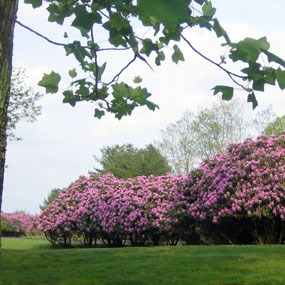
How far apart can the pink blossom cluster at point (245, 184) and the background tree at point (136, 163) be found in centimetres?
2486

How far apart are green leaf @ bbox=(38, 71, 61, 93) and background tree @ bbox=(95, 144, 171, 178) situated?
37.8m

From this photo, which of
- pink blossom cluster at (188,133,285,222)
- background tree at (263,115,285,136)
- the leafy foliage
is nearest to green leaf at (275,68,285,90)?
the leafy foliage

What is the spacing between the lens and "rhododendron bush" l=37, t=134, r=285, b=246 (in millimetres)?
15086

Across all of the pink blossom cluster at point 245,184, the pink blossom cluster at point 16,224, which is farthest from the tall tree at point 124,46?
the pink blossom cluster at point 16,224

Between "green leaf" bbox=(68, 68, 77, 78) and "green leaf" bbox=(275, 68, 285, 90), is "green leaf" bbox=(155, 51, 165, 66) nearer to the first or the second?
"green leaf" bbox=(68, 68, 77, 78)

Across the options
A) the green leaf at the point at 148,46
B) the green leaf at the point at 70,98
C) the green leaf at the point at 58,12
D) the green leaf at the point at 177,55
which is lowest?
the green leaf at the point at 70,98

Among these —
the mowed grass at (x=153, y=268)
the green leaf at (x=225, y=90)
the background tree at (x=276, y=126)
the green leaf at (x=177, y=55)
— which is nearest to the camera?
the green leaf at (x=225, y=90)

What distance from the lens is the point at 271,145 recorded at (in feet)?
53.8

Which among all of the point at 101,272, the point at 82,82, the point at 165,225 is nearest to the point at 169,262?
the point at 101,272

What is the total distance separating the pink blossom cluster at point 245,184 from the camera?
14.7 metres

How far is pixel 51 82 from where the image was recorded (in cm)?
386

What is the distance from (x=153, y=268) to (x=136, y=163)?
3473 cm

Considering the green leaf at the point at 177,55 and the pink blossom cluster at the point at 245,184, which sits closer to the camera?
the green leaf at the point at 177,55

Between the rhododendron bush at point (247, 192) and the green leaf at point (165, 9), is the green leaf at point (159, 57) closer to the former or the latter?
the green leaf at point (165, 9)
